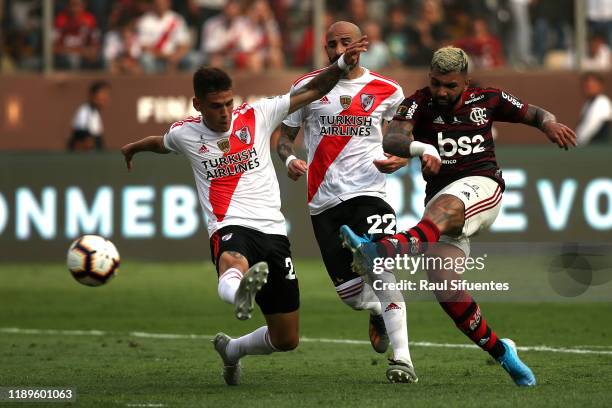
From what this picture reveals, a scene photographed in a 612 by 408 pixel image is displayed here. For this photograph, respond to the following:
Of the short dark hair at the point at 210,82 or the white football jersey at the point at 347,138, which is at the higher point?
the short dark hair at the point at 210,82

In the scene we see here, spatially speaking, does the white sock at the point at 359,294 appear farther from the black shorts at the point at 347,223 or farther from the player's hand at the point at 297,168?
the player's hand at the point at 297,168

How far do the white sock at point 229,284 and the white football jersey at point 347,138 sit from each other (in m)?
1.91

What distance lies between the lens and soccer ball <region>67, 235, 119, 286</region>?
9.78 m

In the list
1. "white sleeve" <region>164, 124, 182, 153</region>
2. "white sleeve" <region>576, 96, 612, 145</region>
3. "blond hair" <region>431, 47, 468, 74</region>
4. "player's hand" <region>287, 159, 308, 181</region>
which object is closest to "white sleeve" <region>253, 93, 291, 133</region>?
"player's hand" <region>287, 159, 308, 181</region>

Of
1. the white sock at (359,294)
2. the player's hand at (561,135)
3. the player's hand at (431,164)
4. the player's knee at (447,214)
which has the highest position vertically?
the player's hand at (561,135)

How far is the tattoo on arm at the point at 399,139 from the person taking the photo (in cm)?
860

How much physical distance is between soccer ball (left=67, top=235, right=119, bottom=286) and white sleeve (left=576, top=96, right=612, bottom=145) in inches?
442

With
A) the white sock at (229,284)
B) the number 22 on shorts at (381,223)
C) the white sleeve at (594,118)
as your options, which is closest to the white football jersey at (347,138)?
the number 22 on shorts at (381,223)

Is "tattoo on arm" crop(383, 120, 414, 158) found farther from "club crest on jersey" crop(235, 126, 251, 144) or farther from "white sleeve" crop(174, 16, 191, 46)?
"white sleeve" crop(174, 16, 191, 46)

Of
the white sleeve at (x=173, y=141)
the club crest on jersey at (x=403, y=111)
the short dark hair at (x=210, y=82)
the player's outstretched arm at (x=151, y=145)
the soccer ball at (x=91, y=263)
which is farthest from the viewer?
the soccer ball at (x=91, y=263)

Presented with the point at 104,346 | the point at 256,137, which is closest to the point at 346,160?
the point at 256,137

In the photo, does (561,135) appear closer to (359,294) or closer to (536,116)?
(536,116)

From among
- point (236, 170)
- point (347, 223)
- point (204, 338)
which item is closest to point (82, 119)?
point (204, 338)

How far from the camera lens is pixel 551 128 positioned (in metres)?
8.48
